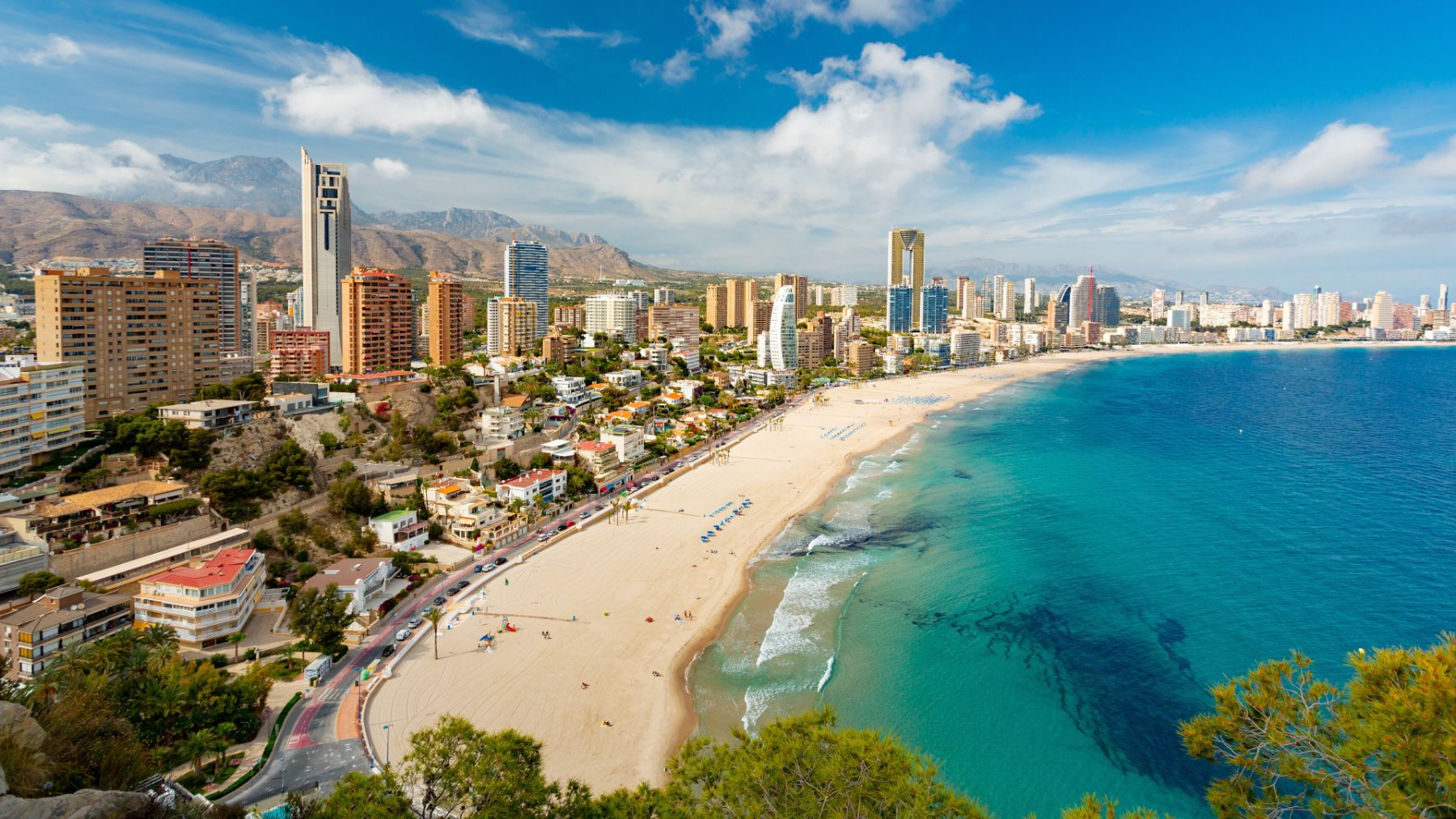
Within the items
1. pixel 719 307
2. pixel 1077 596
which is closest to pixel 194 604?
pixel 1077 596

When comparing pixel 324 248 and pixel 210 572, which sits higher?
pixel 324 248

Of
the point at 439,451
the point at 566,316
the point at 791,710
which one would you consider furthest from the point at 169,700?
the point at 566,316

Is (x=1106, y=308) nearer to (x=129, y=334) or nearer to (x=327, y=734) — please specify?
(x=129, y=334)

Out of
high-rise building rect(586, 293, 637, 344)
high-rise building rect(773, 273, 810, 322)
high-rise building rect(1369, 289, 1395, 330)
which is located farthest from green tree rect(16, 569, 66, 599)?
high-rise building rect(1369, 289, 1395, 330)

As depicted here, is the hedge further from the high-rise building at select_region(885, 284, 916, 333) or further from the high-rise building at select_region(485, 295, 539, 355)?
the high-rise building at select_region(885, 284, 916, 333)

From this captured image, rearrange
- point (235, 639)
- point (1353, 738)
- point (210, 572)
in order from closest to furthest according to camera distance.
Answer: point (1353, 738)
point (235, 639)
point (210, 572)

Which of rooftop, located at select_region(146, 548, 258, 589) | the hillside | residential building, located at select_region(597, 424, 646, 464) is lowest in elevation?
rooftop, located at select_region(146, 548, 258, 589)
